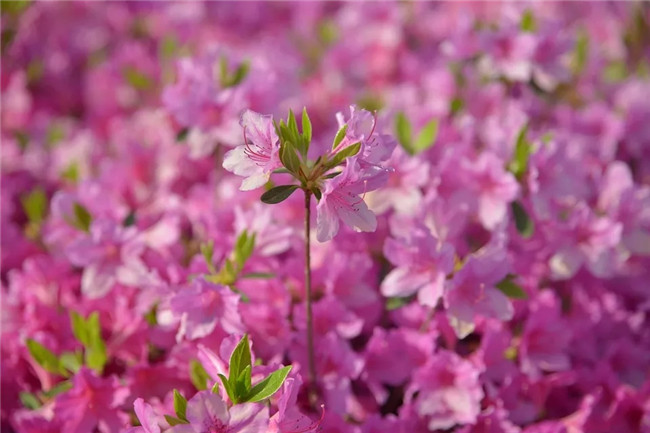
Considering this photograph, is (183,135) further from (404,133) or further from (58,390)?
(58,390)

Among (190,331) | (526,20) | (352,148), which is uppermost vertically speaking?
(352,148)

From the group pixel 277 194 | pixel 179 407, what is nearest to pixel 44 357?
pixel 179 407

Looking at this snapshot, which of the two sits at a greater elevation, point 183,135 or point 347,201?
point 347,201

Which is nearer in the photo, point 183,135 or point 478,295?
point 478,295

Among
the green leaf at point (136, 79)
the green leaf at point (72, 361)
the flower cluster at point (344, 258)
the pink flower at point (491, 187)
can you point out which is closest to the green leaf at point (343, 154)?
the flower cluster at point (344, 258)

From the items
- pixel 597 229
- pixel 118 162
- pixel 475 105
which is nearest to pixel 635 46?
pixel 475 105

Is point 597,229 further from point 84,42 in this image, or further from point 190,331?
point 84,42

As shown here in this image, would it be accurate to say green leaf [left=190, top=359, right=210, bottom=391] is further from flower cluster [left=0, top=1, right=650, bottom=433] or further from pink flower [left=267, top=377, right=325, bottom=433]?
pink flower [left=267, top=377, right=325, bottom=433]
